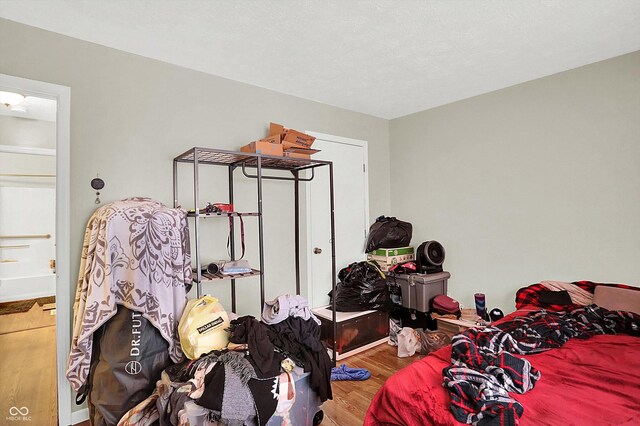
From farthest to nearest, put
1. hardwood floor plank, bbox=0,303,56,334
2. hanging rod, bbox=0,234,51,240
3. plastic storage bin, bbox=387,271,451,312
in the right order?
hanging rod, bbox=0,234,51,240, hardwood floor plank, bbox=0,303,56,334, plastic storage bin, bbox=387,271,451,312

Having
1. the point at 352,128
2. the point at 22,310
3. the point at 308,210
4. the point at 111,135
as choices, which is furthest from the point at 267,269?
the point at 22,310

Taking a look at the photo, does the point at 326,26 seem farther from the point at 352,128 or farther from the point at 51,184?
the point at 51,184

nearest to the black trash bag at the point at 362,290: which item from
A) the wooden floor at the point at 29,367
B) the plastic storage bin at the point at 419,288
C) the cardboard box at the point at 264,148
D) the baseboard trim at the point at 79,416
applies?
the plastic storage bin at the point at 419,288

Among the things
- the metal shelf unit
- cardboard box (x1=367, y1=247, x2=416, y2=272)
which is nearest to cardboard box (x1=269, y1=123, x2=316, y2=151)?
the metal shelf unit

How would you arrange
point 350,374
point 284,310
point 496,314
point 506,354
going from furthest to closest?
point 496,314, point 350,374, point 284,310, point 506,354

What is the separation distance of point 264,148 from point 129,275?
4.14 feet

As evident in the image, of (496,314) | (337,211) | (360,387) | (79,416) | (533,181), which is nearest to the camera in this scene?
(79,416)

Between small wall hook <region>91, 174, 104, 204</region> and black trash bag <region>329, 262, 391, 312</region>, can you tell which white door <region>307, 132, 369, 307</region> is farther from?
small wall hook <region>91, 174, 104, 204</region>

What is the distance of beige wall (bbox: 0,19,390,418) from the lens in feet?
6.80

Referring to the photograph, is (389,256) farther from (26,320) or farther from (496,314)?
(26,320)

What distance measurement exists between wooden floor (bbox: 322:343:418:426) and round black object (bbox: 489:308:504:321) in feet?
2.79

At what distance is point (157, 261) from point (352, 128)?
2604 millimetres

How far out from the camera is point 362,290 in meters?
3.21

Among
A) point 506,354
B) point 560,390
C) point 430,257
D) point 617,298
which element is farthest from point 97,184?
point 617,298
